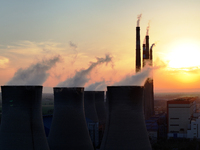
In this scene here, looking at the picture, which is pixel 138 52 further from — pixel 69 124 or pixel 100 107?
pixel 69 124

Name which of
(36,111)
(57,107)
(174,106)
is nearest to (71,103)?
(57,107)

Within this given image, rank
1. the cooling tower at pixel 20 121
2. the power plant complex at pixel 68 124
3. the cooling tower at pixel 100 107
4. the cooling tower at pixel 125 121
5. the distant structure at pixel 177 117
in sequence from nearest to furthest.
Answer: the cooling tower at pixel 20 121, the power plant complex at pixel 68 124, the cooling tower at pixel 125 121, the cooling tower at pixel 100 107, the distant structure at pixel 177 117

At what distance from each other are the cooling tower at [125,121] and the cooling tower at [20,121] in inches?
Result: 138

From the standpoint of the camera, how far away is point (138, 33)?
39.2 metres

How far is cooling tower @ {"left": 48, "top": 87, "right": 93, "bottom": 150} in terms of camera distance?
728 inches

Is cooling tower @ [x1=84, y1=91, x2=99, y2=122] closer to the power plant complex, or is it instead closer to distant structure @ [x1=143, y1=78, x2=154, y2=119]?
the power plant complex

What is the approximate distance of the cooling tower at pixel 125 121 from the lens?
621 inches

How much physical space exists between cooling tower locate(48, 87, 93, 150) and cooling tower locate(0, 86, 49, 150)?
301cm

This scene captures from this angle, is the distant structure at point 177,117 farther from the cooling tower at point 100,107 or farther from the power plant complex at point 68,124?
the power plant complex at point 68,124

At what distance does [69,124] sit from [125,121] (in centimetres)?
401

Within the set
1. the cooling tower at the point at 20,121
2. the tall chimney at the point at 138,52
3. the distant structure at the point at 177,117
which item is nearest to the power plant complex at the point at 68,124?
the cooling tower at the point at 20,121

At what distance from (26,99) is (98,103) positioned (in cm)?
1614

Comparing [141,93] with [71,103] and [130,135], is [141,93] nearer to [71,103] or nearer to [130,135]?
[130,135]

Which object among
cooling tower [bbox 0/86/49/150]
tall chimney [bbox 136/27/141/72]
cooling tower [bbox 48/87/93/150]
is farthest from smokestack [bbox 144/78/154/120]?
cooling tower [bbox 0/86/49/150]
